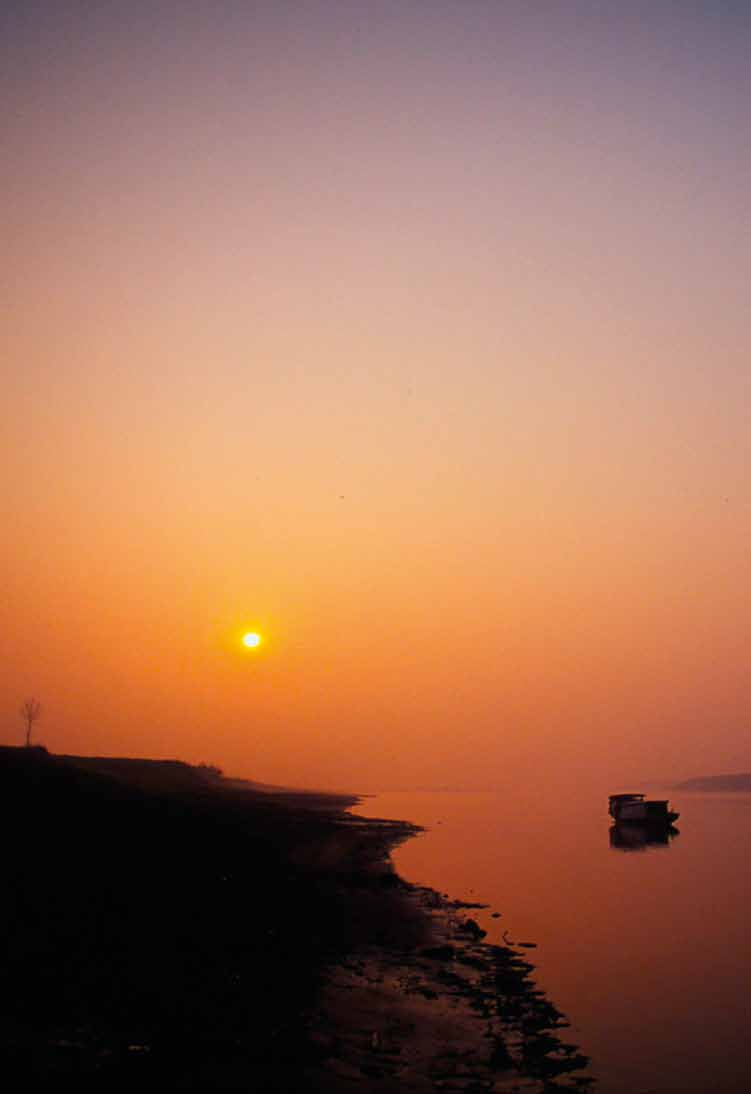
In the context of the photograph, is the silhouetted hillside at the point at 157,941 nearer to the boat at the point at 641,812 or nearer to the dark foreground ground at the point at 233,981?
the dark foreground ground at the point at 233,981

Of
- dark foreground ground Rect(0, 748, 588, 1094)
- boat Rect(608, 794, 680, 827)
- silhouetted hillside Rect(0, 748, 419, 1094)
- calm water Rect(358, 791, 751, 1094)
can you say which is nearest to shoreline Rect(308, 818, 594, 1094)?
dark foreground ground Rect(0, 748, 588, 1094)

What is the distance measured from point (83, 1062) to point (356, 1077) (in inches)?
199

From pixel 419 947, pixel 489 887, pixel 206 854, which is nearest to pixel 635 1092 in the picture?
pixel 419 947

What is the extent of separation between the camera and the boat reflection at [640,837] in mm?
84625

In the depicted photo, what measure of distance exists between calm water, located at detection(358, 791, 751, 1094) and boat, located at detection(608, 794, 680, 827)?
19277 millimetres

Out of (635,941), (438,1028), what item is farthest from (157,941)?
(635,941)

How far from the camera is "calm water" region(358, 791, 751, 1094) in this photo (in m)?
20.1

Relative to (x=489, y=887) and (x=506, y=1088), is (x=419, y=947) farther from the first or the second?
(x=489, y=887)

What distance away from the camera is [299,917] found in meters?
30.5

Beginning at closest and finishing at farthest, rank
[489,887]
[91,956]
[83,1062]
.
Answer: [83,1062] < [91,956] < [489,887]

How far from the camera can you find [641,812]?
10300 centimetres

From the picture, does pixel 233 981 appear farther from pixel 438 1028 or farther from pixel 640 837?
pixel 640 837

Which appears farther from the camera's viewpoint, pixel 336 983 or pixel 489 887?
pixel 489 887

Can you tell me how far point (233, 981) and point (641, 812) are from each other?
303ft
